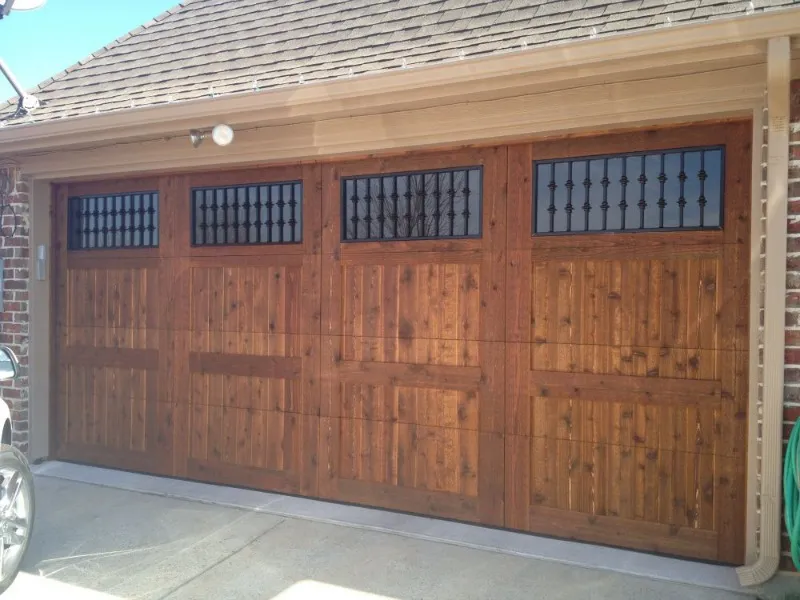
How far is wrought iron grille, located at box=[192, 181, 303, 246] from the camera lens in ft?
17.5

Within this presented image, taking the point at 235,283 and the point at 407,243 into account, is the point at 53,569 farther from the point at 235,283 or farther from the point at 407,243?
the point at 407,243

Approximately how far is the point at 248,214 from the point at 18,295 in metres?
2.32

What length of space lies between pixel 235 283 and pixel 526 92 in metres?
2.71

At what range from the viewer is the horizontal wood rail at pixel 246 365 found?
208 inches

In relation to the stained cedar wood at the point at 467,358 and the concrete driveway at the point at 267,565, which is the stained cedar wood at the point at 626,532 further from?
the concrete driveway at the point at 267,565

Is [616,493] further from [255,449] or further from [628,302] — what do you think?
[255,449]

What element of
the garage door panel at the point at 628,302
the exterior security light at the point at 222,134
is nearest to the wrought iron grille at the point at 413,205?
the garage door panel at the point at 628,302

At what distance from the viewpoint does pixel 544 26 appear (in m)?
4.27

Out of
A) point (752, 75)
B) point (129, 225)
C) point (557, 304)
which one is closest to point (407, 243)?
point (557, 304)

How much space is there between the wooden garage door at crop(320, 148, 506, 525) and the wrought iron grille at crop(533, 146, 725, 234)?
13.0 inches

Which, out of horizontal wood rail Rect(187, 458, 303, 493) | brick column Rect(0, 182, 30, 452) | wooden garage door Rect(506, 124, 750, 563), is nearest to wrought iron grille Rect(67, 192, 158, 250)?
brick column Rect(0, 182, 30, 452)

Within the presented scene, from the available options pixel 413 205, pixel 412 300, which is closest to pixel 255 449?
pixel 412 300

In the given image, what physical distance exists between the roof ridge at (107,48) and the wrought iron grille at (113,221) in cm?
120

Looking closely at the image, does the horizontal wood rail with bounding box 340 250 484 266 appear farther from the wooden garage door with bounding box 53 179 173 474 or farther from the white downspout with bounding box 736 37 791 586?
the wooden garage door with bounding box 53 179 173 474
